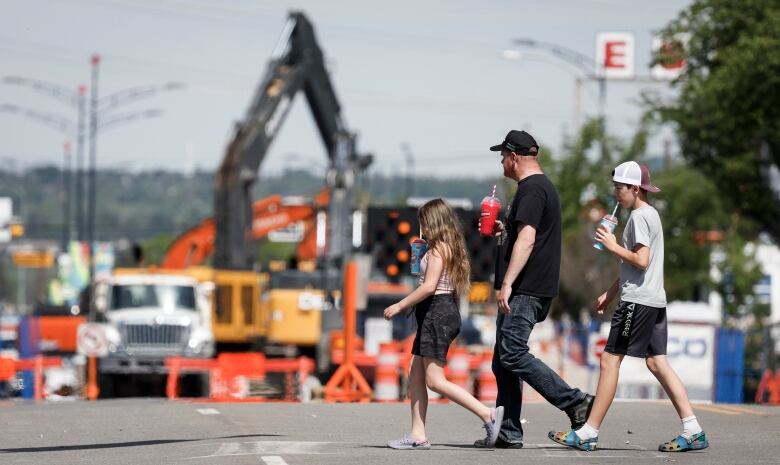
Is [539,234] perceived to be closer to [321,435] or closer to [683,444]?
[683,444]

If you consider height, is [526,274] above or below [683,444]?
above

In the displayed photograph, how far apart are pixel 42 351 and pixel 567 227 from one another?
18705mm

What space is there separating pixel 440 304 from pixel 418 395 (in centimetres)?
61

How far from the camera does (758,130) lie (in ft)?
109

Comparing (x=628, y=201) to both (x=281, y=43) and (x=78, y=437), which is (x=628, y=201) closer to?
(x=78, y=437)

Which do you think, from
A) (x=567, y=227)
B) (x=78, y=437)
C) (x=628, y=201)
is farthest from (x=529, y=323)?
(x=567, y=227)

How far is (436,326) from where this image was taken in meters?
10.3

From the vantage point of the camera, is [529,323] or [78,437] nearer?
[529,323]

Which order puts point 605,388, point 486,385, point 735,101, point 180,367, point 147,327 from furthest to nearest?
point 735,101 < point 147,327 < point 180,367 < point 486,385 < point 605,388

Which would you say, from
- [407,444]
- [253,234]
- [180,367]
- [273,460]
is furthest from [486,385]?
[253,234]

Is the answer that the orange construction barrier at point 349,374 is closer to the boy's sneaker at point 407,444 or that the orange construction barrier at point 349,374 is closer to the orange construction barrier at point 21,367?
the orange construction barrier at point 21,367

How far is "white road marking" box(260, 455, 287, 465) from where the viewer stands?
9602 mm

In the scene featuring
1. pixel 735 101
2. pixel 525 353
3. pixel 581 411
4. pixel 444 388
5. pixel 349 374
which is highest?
pixel 735 101

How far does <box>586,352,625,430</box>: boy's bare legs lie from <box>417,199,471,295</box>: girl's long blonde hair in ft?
3.36
